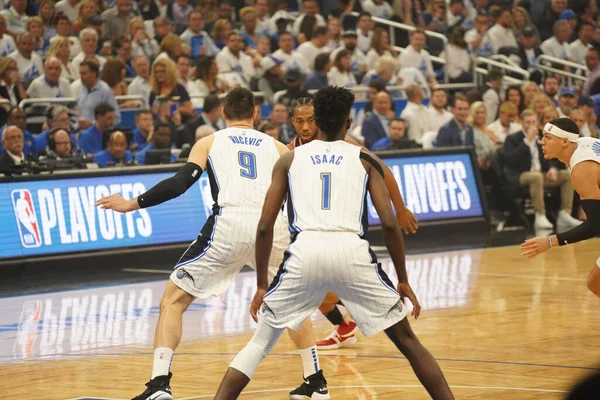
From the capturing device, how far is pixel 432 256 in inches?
570

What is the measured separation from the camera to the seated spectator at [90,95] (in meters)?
14.7

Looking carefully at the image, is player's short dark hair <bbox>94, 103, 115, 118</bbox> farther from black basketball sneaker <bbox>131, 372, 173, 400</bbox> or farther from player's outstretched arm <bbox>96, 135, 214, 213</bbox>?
black basketball sneaker <bbox>131, 372, 173, 400</bbox>

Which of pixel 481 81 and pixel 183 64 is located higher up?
pixel 183 64

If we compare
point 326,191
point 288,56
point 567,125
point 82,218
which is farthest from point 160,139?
point 326,191

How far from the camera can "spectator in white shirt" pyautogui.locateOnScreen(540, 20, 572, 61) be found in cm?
2259

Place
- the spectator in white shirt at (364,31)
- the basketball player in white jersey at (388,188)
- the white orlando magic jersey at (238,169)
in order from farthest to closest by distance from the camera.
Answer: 1. the spectator in white shirt at (364,31)
2. the white orlando magic jersey at (238,169)
3. the basketball player in white jersey at (388,188)

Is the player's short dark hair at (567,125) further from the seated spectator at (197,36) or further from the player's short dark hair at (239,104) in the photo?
the seated spectator at (197,36)

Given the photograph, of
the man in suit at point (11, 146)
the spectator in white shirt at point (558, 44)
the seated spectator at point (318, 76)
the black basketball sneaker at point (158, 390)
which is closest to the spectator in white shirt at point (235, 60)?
the seated spectator at point (318, 76)

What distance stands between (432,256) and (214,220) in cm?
794

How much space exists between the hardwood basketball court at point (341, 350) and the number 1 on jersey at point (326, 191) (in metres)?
1.63

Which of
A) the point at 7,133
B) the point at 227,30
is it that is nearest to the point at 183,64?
the point at 227,30

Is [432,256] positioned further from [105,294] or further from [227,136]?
[227,136]

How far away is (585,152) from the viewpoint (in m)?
7.71

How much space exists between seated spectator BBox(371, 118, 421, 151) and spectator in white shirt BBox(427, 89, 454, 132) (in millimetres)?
1174
